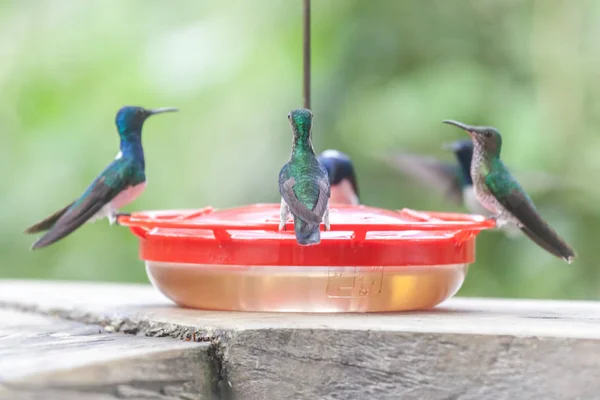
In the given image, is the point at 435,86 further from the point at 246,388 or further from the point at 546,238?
the point at 246,388

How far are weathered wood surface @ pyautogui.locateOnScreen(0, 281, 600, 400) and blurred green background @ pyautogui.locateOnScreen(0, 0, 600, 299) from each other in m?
2.18

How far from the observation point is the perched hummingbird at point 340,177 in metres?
1.82

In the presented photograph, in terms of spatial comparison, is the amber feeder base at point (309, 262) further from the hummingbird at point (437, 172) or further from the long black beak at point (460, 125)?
the hummingbird at point (437, 172)

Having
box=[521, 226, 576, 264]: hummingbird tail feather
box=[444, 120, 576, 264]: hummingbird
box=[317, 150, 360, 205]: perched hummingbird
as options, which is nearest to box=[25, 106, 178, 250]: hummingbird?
box=[317, 150, 360, 205]: perched hummingbird

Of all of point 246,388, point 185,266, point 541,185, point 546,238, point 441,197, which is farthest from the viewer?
point 441,197

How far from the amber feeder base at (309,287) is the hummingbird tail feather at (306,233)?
0.34ft

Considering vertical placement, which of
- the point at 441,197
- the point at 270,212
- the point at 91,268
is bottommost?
the point at 91,268

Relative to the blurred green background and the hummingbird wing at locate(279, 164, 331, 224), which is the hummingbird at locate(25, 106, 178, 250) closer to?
the hummingbird wing at locate(279, 164, 331, 224)

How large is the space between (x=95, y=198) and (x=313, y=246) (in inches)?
20.7

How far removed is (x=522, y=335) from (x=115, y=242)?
2852 millimetres

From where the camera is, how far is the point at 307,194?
4.41 ft

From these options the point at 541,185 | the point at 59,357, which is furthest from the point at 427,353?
the point at 541,185

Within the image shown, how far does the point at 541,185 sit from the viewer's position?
3305 millimetres

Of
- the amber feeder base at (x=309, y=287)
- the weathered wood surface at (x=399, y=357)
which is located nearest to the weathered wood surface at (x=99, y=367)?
the weathered wood surface at (x=399, y=357)
